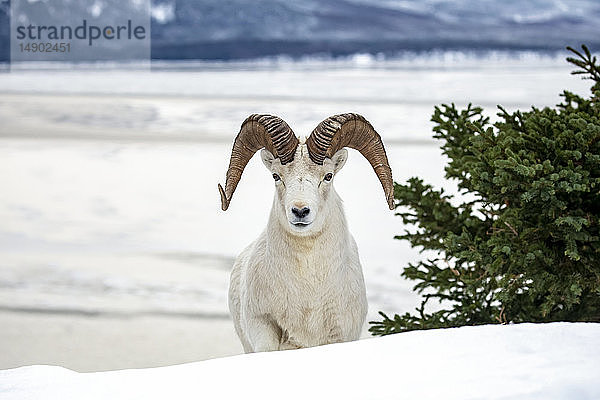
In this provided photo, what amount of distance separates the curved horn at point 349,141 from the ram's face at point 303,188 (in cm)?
4

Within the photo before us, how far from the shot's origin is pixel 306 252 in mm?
4633

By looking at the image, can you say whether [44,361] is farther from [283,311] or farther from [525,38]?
[525,38]

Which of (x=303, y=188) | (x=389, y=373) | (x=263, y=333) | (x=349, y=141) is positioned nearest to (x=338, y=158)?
(x=349, y=141)

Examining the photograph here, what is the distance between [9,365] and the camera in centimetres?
627

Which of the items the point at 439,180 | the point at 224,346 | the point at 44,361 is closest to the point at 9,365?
the point at 44,361

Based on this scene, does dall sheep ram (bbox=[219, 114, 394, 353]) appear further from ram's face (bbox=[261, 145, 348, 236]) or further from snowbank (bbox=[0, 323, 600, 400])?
snowbank (bbox=[0, 323, 600, 400])

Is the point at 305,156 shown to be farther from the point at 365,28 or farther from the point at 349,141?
the point at 365,28

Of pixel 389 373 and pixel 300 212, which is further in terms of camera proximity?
pixel 300 212

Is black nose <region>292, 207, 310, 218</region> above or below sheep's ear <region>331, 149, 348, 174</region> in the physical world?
below

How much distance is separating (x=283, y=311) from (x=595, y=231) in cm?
152

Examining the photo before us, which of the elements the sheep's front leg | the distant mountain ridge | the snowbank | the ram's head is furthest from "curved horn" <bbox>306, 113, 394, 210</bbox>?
the distant mountain ridge

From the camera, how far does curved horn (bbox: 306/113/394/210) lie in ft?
14.7

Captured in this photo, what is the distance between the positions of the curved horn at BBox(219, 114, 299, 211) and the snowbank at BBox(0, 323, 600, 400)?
1714 millimetres

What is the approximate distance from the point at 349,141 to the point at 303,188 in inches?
17.5
